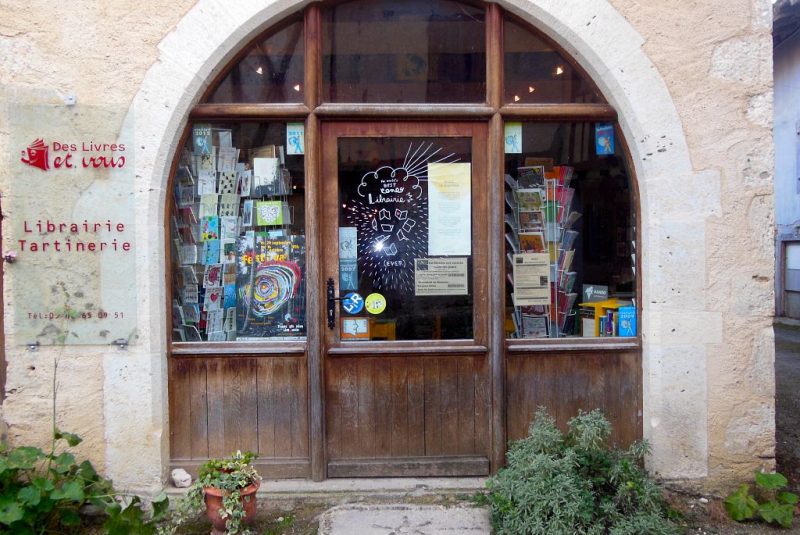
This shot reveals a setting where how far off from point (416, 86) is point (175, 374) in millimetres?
2441

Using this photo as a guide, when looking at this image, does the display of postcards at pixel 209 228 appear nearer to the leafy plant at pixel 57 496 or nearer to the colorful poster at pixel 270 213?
the colorful poster at pixel 270 213

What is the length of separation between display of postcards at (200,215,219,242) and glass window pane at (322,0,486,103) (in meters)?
1.12

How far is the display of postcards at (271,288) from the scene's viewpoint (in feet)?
12.7

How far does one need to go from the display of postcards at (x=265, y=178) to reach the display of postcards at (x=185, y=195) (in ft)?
1.31

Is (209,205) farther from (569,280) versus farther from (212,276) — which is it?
(569,280)

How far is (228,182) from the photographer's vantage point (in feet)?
12.8

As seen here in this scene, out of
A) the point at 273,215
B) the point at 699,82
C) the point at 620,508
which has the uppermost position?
the point at 699,82

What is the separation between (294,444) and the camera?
378 cm

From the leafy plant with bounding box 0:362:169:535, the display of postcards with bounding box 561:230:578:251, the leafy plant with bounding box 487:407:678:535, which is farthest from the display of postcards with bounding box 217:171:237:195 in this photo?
the leafy plant with bounding box 487:407:678:535

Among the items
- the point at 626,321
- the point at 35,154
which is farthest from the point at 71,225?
the point at 626,321

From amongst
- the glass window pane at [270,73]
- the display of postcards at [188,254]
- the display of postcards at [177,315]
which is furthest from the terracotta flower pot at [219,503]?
the glass window pane at [270,73]

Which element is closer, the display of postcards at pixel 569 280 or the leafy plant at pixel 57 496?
the leafy plant at pixel 57 496

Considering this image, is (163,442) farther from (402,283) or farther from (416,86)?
(416,86)

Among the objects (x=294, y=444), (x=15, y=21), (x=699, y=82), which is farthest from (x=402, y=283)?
(x=15, y=21)
